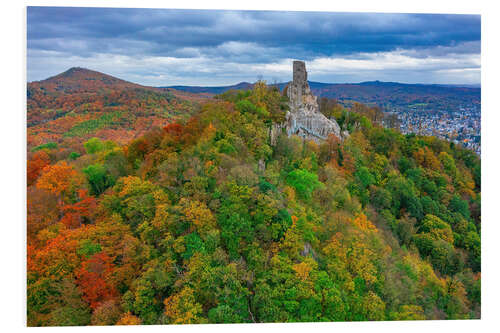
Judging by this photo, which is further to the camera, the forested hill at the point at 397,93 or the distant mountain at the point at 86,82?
the distant mountain at the point at 86,82

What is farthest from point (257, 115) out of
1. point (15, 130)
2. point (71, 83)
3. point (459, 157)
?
point (459, 157)

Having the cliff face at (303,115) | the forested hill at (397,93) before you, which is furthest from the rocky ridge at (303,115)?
the forested hill at (397,93)

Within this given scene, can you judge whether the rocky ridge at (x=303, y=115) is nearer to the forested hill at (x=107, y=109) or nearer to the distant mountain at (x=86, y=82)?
the forested hill at (x=107, y=109)

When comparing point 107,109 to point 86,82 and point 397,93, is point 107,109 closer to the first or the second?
point 86,82

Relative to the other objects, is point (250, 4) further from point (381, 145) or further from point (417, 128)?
point (381, 145)

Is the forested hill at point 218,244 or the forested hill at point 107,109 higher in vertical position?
the forested hill at point 107,109

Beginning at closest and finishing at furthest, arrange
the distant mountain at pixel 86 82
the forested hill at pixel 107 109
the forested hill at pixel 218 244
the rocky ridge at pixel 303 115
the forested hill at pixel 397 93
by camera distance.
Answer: the forested hill at pixel 218 244 → the forested hill at pixel 397 93 → the distant mountain at pixel 86 82 → the forested hill at pixel 107 109 → the rocky ridge at pixel 303 115

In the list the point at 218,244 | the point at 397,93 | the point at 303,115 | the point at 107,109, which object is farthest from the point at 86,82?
the point at 397,93
